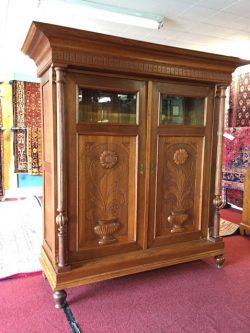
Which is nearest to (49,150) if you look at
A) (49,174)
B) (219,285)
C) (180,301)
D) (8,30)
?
(49,174)

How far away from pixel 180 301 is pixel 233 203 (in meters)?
2.96

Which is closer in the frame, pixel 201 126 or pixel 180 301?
pixel 180 301

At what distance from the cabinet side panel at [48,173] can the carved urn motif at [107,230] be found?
0.32 metres

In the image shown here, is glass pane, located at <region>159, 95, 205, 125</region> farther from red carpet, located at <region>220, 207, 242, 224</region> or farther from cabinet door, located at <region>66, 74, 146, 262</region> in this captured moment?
red carpet, located at <region>220, 207, 242, 224</region>

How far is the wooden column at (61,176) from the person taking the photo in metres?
1.72

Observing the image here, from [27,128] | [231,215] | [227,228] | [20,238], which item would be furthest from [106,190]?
[27,128]

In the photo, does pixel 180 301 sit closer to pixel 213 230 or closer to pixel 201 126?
pixel 213 230

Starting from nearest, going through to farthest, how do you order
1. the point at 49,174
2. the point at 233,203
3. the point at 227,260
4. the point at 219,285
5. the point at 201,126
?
the point at 49,174 → the point at 219,285 → the point at 201,126 → the point at 227,260 → the point at 233,203

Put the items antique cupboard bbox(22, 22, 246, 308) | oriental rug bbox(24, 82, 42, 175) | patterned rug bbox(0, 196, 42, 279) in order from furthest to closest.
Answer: oriental rug bbox(24, 82, 42, 175), patterned rug bbox(0, 196, 42, 279), antique cupboard bbox(22, 22, 246, 308)

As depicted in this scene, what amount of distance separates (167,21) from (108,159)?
233cm

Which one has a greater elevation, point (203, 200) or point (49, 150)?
point (49, 150)

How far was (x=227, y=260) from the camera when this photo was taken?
2.58 metres

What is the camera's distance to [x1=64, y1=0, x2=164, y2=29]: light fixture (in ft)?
9.55

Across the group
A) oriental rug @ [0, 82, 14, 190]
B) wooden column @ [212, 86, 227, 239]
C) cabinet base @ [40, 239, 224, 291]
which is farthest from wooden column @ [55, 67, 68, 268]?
oriental rug @ [0, 82, 14, 190]
